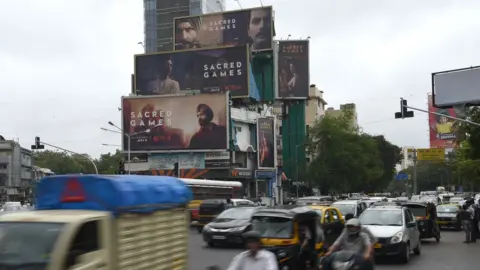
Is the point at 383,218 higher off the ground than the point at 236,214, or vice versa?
the point at 383,218

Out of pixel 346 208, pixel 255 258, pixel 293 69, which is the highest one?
pixel 293 69

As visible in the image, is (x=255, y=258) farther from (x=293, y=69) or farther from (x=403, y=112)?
(x=293, y=69)

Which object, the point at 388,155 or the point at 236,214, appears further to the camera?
the point at 388,155

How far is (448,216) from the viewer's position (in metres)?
32.8

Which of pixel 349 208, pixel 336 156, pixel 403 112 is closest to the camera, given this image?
pixel 349 208

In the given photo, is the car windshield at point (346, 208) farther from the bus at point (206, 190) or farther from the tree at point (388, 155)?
the tree at point (388, 155)

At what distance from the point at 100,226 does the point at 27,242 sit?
3.33 feet

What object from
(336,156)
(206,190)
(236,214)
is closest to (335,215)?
(236,214)

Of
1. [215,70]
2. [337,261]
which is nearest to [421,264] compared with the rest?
[337,261]

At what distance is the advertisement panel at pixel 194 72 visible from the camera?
2717 inches

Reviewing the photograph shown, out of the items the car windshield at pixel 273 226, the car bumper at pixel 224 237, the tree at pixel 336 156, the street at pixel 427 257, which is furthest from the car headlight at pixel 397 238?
the tree at pixel 336 156

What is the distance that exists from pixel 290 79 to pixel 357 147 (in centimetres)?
1392

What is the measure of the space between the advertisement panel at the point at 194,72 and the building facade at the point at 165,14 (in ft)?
71.2

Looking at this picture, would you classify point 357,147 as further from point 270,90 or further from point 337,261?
point 337,261
